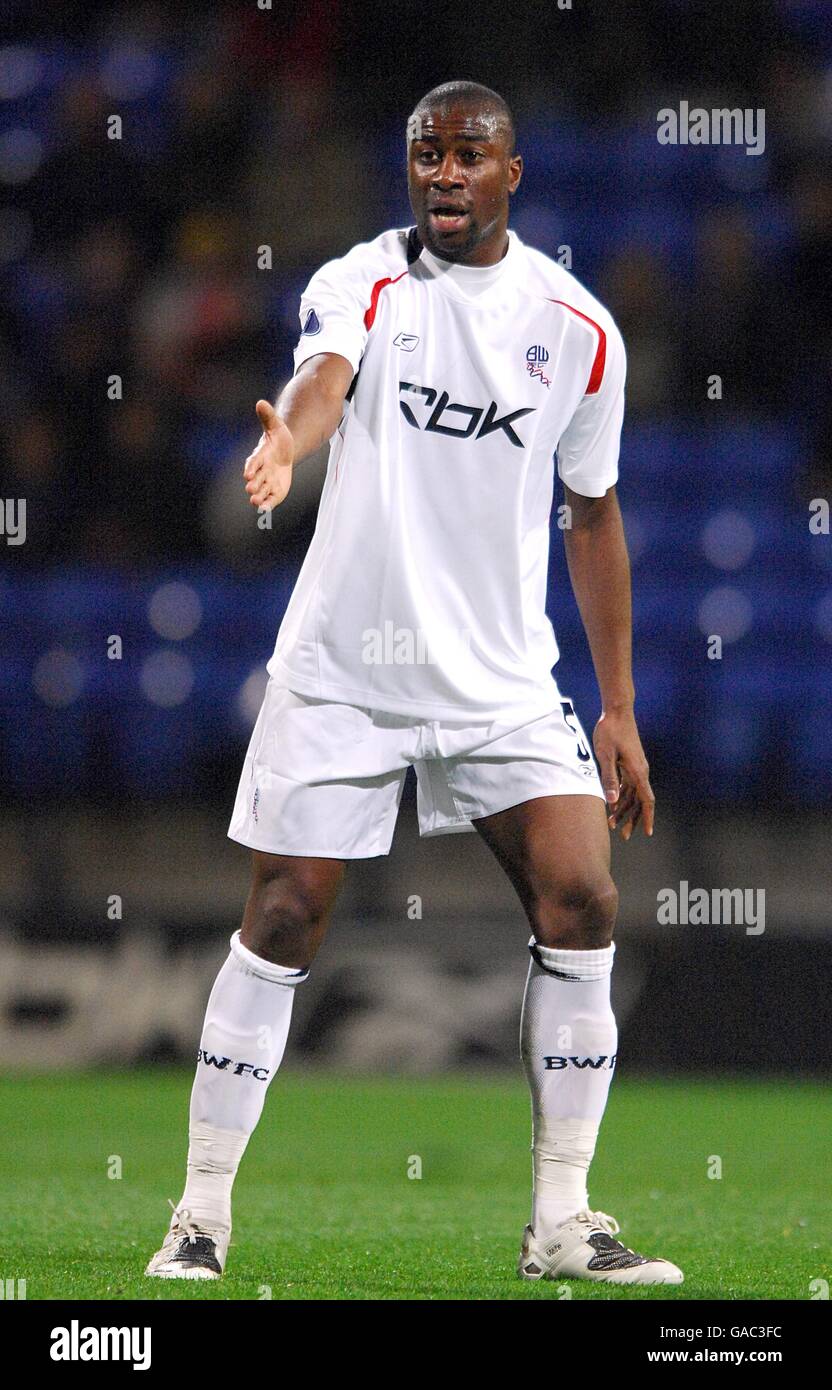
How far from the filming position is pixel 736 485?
8047 millimetres

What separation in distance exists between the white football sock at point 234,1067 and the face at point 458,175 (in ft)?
4.37

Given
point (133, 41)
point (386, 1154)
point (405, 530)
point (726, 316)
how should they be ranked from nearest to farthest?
point (405, 530), point (386, 1154), point (726, 316), point (133, 41)

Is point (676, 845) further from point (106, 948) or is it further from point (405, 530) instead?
point (405, 530)

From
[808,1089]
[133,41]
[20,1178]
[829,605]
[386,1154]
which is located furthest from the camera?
[133,41]

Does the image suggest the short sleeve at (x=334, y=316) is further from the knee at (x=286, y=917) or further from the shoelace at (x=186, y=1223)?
the shoelace at (x=186, y=1223)

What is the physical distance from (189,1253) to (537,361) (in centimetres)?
172

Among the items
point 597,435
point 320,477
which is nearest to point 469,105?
point 597,435

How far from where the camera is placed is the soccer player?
3393 mm

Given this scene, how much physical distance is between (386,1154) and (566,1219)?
2.29m

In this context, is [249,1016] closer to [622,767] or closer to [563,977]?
[563,977]

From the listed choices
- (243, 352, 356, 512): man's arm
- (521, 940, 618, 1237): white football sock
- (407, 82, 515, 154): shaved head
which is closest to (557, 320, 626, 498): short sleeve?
(407, 82, 515, 154): shaved head

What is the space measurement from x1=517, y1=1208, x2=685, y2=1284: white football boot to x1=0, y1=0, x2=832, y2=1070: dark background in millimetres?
3306

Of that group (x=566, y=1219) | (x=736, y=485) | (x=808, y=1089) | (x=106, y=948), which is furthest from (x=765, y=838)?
(x=566, y=1219)

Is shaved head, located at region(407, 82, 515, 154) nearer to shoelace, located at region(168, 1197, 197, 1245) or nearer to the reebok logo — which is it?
the reebok logo
